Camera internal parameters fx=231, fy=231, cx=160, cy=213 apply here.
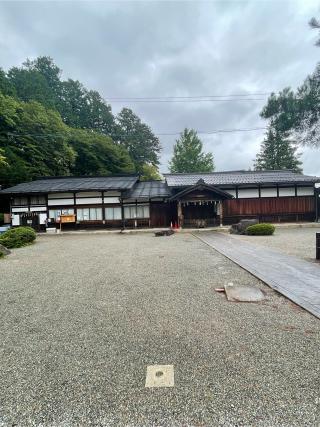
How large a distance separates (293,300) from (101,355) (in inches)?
131

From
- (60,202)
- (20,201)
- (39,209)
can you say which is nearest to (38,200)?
(39,209)

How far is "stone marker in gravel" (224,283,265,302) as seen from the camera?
425 cm

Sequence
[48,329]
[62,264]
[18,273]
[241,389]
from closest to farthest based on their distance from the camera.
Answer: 1. [241,389]
2. [48,329]
3. [18,273]
4. [62,264]

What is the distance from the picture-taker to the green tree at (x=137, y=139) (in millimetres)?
42031

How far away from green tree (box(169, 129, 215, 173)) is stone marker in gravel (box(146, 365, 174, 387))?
3713cm

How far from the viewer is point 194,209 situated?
1870 cm

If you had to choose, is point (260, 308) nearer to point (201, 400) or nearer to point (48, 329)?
point (201, 400)

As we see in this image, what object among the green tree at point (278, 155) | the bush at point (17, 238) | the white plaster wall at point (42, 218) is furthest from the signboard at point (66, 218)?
the green tree at point (278, 155)

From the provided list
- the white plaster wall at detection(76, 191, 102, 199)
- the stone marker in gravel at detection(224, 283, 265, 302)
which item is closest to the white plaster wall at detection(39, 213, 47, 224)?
the white plaster wall at detection(76, 191, 102, 199)

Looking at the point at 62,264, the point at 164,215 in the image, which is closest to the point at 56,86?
the point at 164,215

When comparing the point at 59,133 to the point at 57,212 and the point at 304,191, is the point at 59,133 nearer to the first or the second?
the point at 57,212

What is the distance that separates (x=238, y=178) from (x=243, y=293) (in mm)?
16366

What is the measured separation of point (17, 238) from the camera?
1155 centimetres

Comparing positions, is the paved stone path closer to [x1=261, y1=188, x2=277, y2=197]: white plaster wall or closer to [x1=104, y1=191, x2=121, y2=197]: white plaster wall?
[x1=261, y1=188, x2=277, y2=197]: white plaster wall
